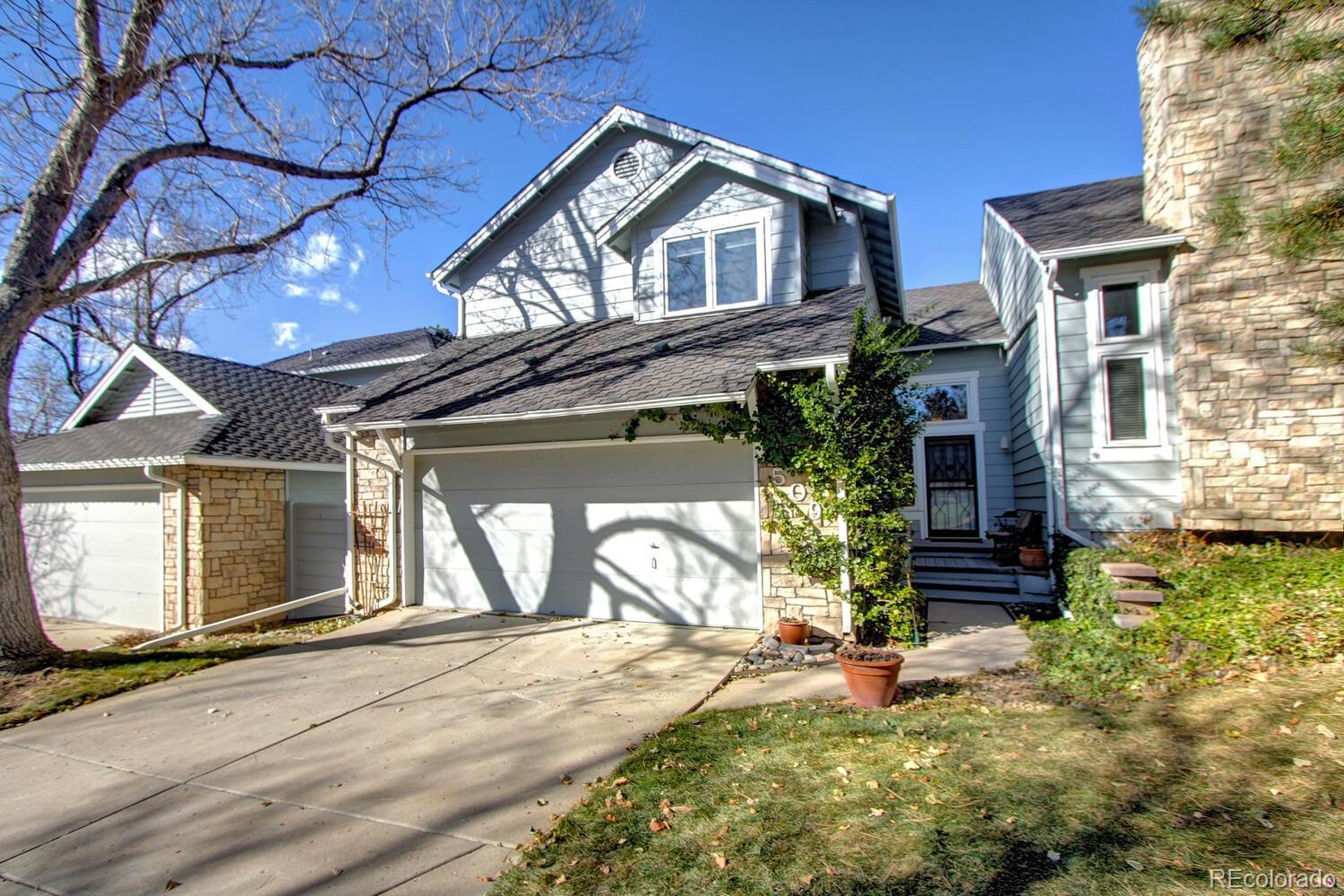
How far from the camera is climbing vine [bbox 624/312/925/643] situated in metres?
6.19

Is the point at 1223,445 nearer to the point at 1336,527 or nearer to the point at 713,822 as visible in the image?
the point at 1336,527

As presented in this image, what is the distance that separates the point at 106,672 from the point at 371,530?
315cm

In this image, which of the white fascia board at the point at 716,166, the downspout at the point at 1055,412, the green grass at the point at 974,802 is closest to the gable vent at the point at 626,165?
the white fascia board at the point at 716,166

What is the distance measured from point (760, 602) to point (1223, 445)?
5441mm

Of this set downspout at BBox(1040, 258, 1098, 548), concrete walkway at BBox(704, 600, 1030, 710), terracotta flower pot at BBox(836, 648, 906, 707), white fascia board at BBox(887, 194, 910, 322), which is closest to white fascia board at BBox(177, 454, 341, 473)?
concrete walkway at BBox(704, 600, 1030, 710)

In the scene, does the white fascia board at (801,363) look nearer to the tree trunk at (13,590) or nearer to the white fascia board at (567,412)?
the white fascia board at (567,412)

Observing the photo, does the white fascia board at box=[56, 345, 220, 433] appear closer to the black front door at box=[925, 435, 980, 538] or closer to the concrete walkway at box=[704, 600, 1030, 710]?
the concrete walkway at box=[704, 600, 1030, 710]

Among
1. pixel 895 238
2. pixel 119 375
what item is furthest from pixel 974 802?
pixel 119 375

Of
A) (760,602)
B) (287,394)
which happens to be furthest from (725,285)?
(287,394)

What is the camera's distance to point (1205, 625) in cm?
510

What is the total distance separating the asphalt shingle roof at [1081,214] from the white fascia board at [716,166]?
2983mm

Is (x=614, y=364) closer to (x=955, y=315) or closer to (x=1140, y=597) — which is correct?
(x=1140, y=597)

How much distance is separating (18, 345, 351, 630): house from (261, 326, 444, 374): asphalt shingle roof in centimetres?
564

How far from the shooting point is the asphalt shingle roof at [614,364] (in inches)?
260
